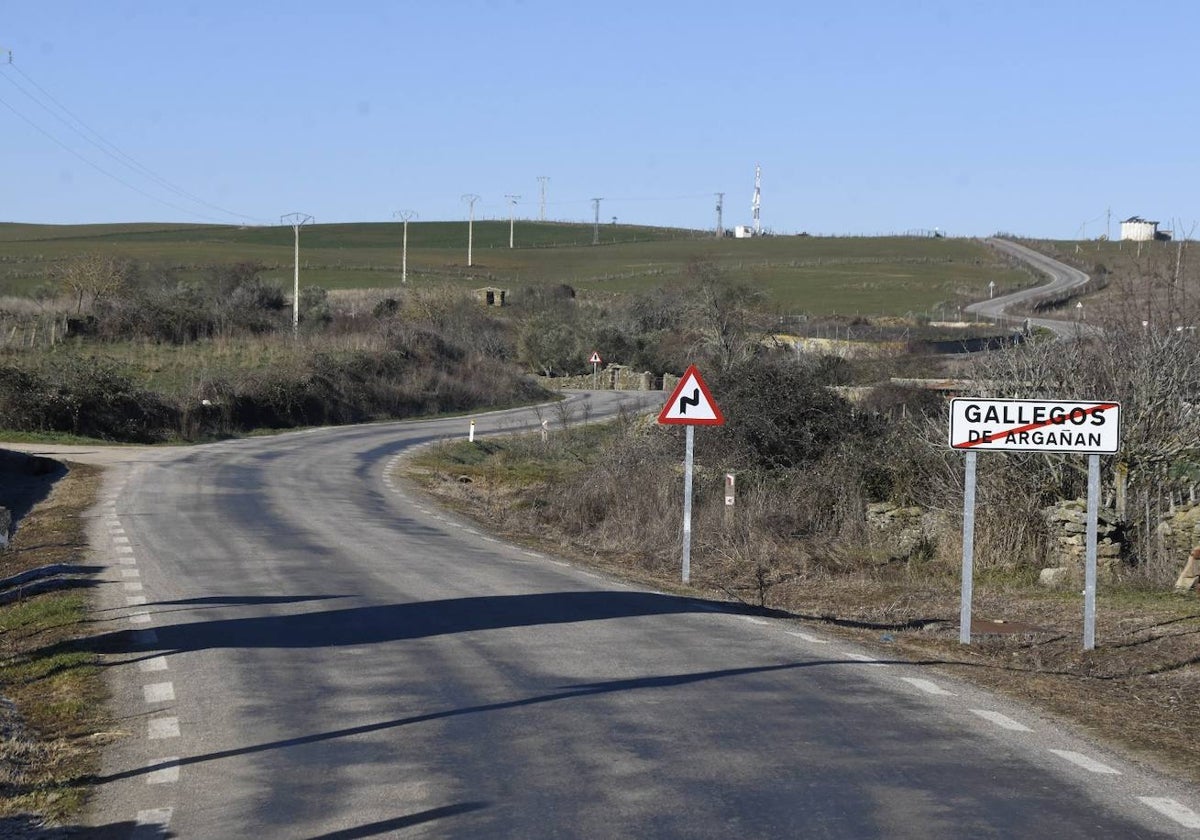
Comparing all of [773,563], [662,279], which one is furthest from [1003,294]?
[773,563]

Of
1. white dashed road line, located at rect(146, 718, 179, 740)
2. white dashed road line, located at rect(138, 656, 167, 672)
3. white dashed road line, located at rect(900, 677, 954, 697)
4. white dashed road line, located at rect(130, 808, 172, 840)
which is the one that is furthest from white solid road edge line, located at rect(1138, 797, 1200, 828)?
white dashed road line, located at rect(138, 656, 167, 672)

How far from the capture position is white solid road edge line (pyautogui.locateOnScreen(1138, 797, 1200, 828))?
6691 mm

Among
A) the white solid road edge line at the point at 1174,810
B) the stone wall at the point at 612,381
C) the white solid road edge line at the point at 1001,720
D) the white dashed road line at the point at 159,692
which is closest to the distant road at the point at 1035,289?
the stone wall at the point at 612,381

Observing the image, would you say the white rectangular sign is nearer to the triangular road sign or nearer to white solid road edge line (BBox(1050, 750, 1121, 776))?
white solid road edge line (BBox(1050, 750, 1121, 776))

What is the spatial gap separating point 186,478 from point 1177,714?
24135 mm


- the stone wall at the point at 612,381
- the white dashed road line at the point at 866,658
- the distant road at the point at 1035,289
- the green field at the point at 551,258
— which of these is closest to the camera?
the white dashed road line at the point at 866,658

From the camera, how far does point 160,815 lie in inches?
267

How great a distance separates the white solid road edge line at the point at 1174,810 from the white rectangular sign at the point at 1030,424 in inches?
201

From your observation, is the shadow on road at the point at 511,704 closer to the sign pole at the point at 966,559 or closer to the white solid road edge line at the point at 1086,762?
the sign pole at the point at 966,559

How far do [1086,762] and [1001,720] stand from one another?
3.48 feet

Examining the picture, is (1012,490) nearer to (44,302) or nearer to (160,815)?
(160,815)

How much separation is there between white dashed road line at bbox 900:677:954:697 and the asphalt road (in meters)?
0.04

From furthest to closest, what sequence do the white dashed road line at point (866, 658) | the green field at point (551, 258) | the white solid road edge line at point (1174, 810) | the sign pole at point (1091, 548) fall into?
the green field at point (551, 258)
the sign pole at point (1091, 548)
the white dashed road line at point (866, 658)
the white solid road edge line at point (1174, 810)

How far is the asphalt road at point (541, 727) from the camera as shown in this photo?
6.74 m
